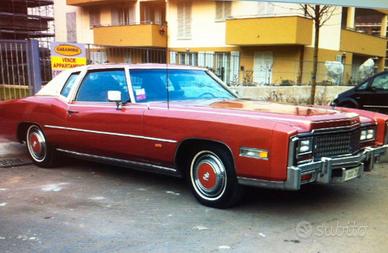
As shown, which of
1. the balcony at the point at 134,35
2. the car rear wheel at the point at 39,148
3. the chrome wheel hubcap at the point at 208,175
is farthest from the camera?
the balcony at the point at 134,35

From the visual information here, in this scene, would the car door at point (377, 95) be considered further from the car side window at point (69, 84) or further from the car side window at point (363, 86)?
the car side window at point (69, 84)

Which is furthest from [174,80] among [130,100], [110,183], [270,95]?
[270,95]

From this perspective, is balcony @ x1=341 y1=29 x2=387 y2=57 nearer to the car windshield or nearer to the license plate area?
the car windshield

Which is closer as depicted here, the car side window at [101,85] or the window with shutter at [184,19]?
the car side window at [101,85]

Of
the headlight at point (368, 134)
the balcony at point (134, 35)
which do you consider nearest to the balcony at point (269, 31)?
the balcony at point (134, 35)

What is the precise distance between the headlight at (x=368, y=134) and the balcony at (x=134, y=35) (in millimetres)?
21642

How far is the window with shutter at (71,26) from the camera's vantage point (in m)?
33.1

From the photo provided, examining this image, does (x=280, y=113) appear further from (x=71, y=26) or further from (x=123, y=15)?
(x=71, y=26)

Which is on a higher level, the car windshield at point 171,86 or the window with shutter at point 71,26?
the window with shutter at point 71,26

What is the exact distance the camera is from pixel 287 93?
1625cm

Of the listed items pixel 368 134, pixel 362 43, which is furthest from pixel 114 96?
pixel 362 43

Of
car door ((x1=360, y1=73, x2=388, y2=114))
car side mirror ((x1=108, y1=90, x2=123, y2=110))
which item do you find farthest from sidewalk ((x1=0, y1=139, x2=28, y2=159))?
car door ((x1=360, y1=73, x2=388, y2=114))

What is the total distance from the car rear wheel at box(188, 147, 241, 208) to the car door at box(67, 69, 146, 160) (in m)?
0.81

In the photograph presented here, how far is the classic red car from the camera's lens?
4.56 m
